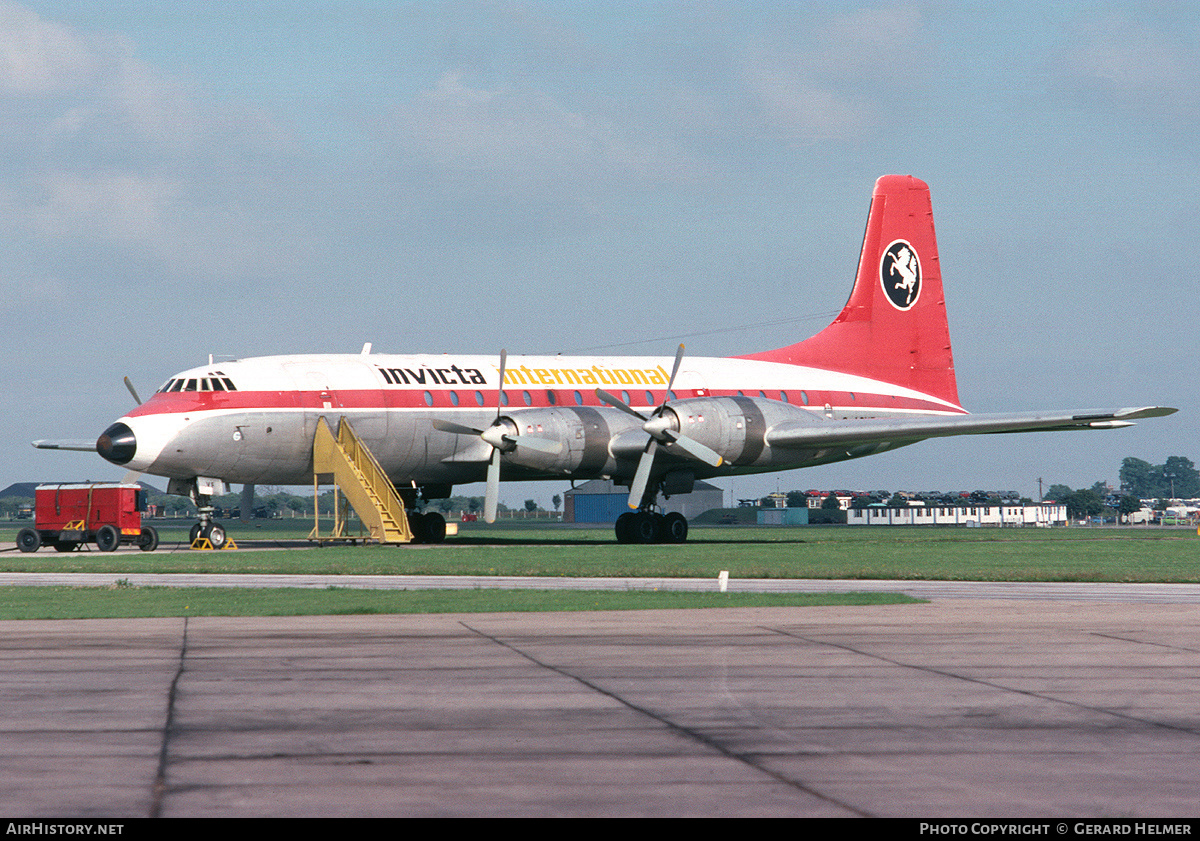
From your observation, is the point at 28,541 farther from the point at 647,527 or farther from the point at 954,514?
the point at 954,514

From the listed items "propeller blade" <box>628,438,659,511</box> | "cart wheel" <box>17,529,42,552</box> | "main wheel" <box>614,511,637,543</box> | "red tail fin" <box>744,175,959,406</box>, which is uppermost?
"red tail fin" <box>744,175,959,406</box>

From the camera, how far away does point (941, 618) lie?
18.1 meters

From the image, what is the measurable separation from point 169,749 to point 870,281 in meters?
45.1

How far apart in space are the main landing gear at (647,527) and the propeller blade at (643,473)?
158cm

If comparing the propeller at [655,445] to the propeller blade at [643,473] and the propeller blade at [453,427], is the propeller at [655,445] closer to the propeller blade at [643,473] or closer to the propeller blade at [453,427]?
the propeller blade at [643,473]

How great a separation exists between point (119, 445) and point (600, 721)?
29.6 m

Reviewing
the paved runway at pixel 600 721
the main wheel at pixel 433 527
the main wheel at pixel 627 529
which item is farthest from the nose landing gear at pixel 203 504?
the paved runway at pixel 600 721

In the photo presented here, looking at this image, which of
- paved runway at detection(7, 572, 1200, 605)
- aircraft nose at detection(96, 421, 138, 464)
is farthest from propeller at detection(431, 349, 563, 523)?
paved runway at detection(7, 572, 1200, 605)

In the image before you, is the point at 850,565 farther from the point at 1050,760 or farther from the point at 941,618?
the point at 1050,760

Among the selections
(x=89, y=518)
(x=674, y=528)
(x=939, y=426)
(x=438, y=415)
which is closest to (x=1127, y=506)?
(x=939, y=426)

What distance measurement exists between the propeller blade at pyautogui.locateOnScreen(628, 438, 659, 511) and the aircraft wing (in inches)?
152

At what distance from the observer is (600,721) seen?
390 inches

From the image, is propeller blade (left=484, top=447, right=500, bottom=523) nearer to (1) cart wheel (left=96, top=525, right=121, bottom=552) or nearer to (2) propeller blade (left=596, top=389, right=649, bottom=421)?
(2) propeller blade (left=596, top=389, right=649, bottom=421)

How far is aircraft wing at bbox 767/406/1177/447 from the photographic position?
40.8 meters
